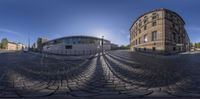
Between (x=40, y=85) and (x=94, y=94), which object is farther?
(x=40, y=85)

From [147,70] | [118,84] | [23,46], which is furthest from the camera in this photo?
[147,70]

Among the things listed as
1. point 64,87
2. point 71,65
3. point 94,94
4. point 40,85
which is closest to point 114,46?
point 94,94

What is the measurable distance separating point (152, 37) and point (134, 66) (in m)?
2.28

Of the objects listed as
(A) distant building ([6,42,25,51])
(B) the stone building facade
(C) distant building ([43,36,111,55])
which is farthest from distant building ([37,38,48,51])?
(B) the stone building facade

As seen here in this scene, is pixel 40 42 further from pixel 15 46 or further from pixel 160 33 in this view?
pixel 160 33

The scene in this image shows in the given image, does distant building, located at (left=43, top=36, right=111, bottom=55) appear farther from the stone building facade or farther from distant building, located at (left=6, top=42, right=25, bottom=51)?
the stone building facade

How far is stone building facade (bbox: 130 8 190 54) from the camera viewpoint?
272 cm

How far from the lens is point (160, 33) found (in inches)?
108

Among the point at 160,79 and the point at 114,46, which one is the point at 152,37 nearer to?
the point at 114,46

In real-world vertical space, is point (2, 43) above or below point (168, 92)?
above

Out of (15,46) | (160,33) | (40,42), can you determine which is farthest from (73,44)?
(160,33)

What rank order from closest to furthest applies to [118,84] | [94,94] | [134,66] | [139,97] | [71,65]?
[139,97]
[94,94]
[118,84]
[134,66]
[71,65]

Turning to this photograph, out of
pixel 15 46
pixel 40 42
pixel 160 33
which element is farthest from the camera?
pixel 15 46

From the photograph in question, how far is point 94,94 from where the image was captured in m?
2.78
